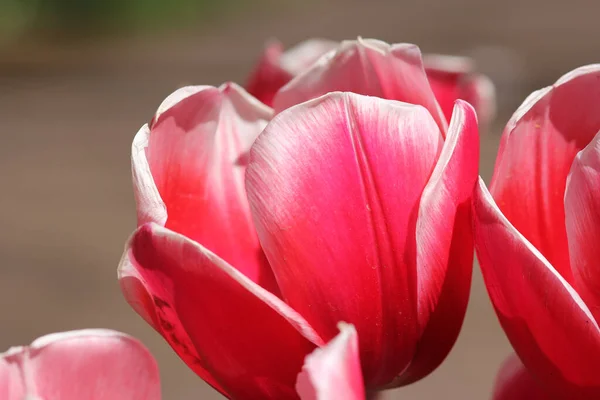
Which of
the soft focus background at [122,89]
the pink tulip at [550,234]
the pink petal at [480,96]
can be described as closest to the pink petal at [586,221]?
the pink tulip at [550,234]

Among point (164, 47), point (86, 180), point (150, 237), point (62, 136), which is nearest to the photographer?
point (150, 237)

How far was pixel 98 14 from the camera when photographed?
3.39 m

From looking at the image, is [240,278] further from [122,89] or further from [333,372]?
[122,89]

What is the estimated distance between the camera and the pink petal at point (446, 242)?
6.2 inches

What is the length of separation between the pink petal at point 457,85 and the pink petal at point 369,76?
0.16ft

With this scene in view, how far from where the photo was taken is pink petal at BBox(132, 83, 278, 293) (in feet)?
0.63

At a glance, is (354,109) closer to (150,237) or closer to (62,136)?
(150,237)

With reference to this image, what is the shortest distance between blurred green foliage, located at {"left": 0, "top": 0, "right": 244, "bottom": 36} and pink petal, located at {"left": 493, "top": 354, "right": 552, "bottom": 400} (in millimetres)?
3165

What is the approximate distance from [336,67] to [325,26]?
3125 mm

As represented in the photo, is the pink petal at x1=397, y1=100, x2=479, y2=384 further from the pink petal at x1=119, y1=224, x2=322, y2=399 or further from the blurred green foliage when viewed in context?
the blurred green foliage

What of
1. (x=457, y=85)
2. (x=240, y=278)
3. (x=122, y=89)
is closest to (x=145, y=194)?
(x=240, y=278)

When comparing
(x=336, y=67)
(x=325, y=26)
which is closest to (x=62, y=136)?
(x=325, y=26)

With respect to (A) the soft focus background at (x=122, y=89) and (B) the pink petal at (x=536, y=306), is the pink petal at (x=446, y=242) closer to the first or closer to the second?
(B) the pink petal at (x=536, y=306)

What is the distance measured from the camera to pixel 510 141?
0.59 feet
